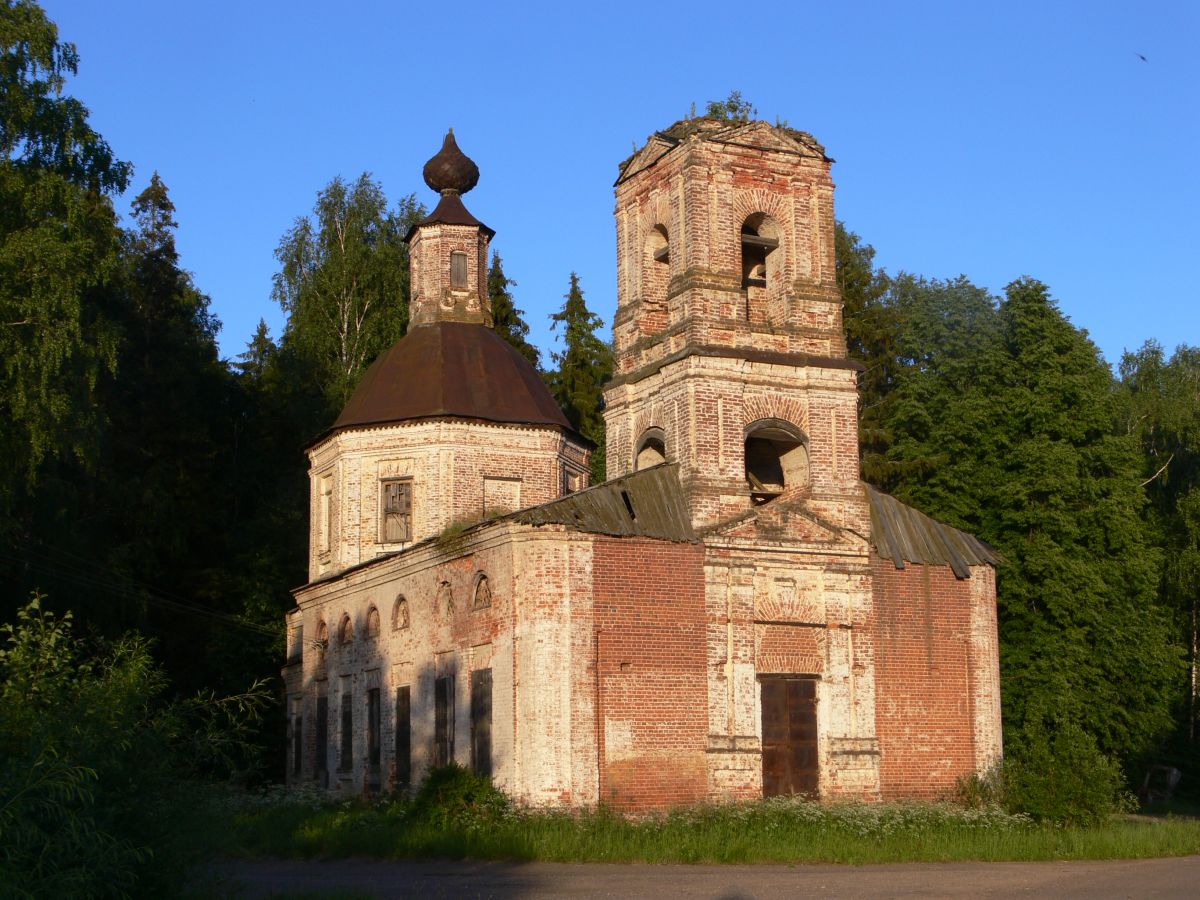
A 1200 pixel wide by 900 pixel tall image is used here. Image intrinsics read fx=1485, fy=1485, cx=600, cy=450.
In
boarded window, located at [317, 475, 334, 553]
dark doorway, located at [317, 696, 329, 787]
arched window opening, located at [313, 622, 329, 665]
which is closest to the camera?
dark doorway, located at [317, 696, 329, 787]

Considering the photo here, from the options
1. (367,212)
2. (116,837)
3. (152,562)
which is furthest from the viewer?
(367,212)

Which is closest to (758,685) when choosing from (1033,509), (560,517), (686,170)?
(560,517)

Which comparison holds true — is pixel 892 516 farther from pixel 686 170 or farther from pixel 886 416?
pixel 886 416

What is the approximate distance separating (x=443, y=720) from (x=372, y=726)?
325cm

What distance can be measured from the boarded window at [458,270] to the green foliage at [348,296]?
27.7 feet

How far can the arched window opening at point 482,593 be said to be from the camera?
20594mm

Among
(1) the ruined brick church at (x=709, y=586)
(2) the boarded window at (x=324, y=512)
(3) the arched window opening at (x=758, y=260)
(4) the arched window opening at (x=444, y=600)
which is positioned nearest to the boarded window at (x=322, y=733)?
(1) the ruined brick church at (x=709, y=586)

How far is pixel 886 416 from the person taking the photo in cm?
3512

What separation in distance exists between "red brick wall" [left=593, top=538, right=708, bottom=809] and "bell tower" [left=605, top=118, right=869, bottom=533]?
966mm

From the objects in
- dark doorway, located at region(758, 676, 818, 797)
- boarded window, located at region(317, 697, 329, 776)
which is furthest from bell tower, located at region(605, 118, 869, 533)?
boarded window, located at region(317, 697, 329, 776)

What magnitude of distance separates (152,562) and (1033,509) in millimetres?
18459

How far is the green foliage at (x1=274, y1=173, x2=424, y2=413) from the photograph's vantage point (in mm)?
37938

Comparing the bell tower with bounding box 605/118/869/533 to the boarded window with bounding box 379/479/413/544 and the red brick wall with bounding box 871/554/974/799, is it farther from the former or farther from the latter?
the boarded window with bounding box 379/479/413/544

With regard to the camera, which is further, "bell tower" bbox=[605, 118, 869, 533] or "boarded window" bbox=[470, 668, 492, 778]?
"bell tower" bbox=[605, 118, 869, 533]
